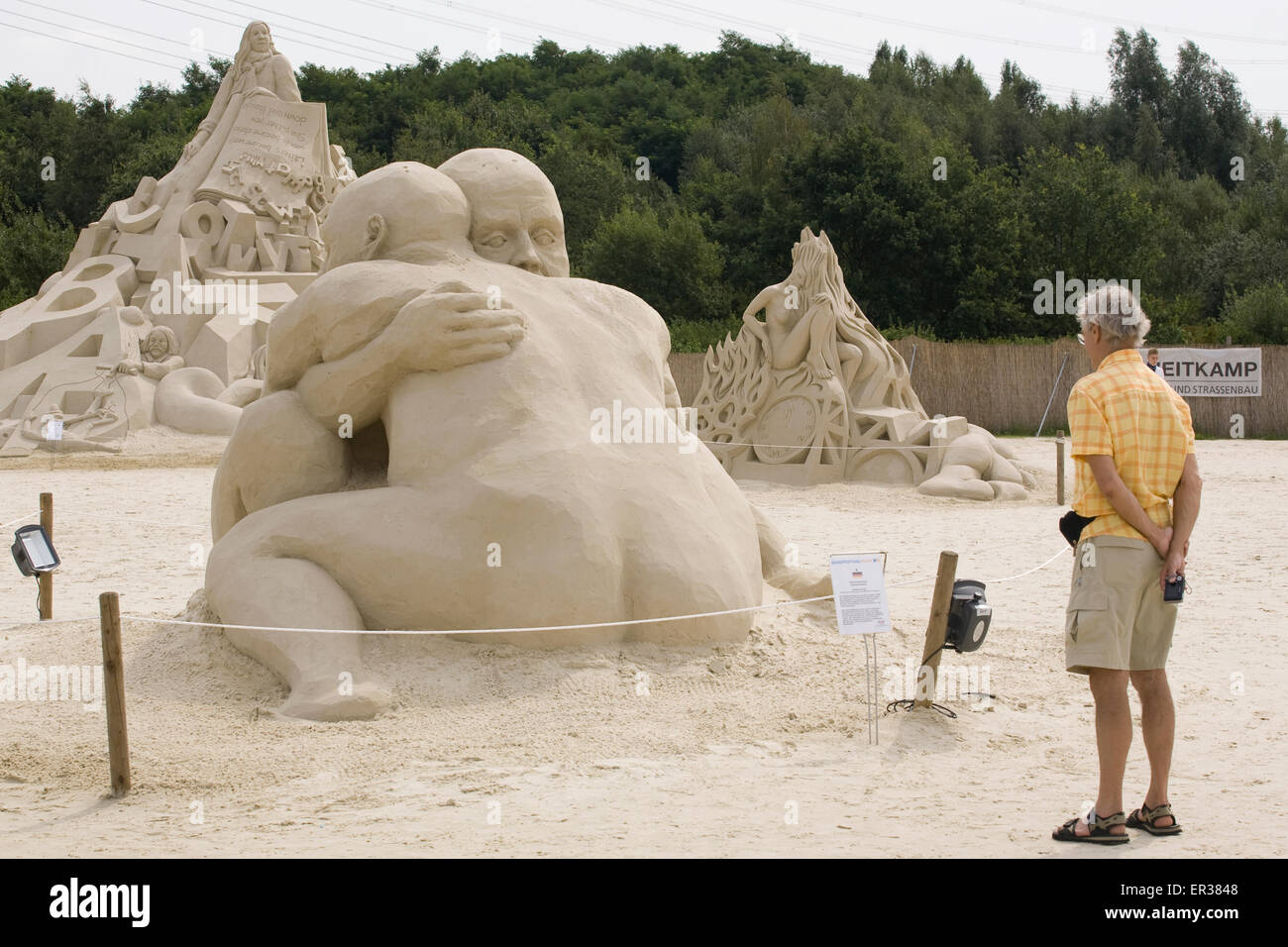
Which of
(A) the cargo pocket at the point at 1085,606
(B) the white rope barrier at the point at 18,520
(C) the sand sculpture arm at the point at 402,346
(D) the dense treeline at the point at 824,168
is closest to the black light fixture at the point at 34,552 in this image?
(C) the sand sculpture arm at the point at 402,346

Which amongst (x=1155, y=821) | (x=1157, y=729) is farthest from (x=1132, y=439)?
(x=1155, y=821)

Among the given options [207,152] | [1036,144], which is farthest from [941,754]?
[1036,144]

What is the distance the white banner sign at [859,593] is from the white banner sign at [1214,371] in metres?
18.5

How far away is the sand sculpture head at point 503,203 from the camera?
600 cm

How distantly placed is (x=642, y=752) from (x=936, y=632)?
1.25m

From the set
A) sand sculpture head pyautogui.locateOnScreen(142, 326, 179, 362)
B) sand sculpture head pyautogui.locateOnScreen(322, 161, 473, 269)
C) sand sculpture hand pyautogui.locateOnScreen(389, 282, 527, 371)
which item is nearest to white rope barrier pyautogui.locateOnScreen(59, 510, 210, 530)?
sand sculpture head pyautogui.locateOnScreen(322, 161, 473, 269)

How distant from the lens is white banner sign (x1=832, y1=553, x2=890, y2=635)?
4777 millimetres

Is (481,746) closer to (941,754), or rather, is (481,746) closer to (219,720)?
(219,720)

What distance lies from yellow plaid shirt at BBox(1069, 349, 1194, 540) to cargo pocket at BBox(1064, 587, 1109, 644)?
0.55 feet

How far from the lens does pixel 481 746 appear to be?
4.57m

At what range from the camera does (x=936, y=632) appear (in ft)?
16.6

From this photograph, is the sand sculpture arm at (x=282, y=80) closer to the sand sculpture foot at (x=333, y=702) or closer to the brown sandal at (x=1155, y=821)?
the sand sculpture foot at (x=333, y=702)

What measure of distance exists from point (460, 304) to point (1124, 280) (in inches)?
1113

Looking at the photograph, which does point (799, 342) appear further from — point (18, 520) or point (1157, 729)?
point (1157, 729)
